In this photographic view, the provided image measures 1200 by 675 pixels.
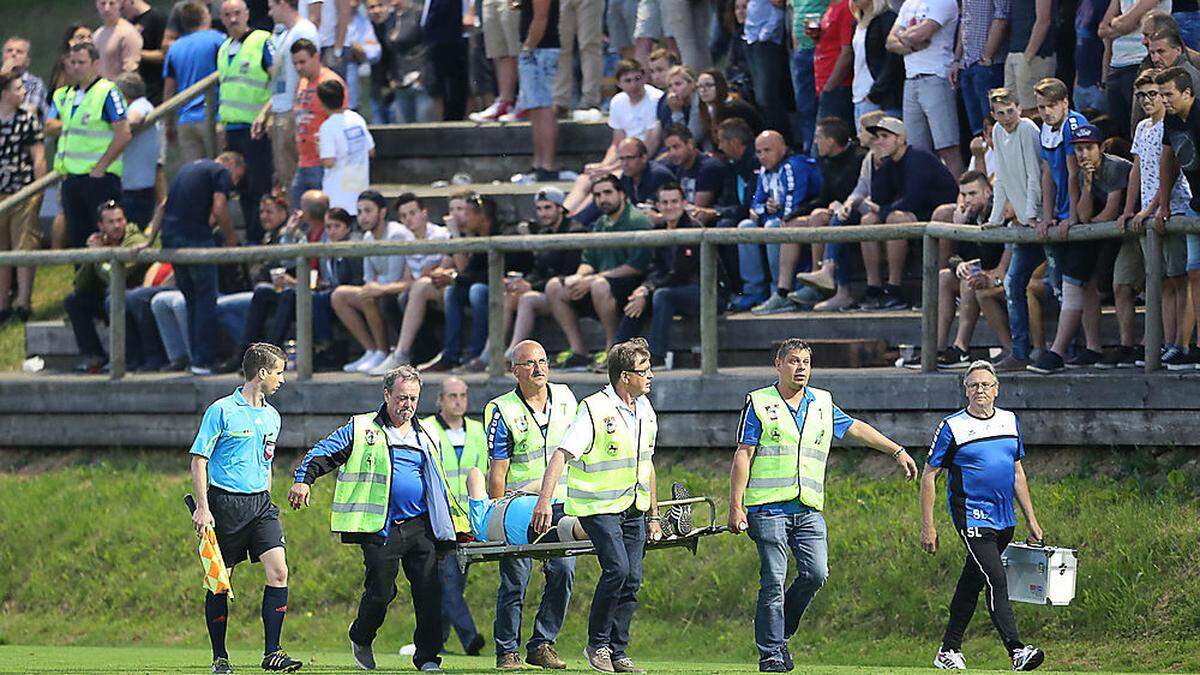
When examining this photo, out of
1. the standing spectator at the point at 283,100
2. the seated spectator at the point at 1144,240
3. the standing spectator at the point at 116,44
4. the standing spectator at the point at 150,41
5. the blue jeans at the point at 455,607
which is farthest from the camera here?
the standing spectator at the point at 150,41

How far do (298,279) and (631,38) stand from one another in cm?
471

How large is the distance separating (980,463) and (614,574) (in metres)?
2.19

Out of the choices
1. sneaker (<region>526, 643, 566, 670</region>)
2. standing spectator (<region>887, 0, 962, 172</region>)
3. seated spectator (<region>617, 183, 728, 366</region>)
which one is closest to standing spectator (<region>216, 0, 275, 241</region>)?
seated spectator (<region>617, 183, 728, 366</region>)

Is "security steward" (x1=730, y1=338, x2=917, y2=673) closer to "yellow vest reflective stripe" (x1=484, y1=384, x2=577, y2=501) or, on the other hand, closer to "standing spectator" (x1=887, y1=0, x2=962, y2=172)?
"yellow vest reflective stripe" (x1=484, y1=384, x2=577, y2=501)

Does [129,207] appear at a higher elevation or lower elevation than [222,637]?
higher

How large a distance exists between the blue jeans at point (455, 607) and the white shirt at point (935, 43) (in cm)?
530

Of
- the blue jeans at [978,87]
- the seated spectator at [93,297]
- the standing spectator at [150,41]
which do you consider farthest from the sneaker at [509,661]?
the standing spectator at [150,41]

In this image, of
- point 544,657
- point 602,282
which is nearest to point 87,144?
point 602,282

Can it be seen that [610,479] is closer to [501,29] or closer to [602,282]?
[602,282]

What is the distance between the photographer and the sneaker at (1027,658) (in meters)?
12.3

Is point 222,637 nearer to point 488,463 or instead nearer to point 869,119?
point 488,463

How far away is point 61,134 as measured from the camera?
20547 mm

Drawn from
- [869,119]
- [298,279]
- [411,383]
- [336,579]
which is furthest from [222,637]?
[869,119]

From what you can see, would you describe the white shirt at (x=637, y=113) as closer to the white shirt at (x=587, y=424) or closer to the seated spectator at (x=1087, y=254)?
the seated spectator at (x=1087, y=254)
